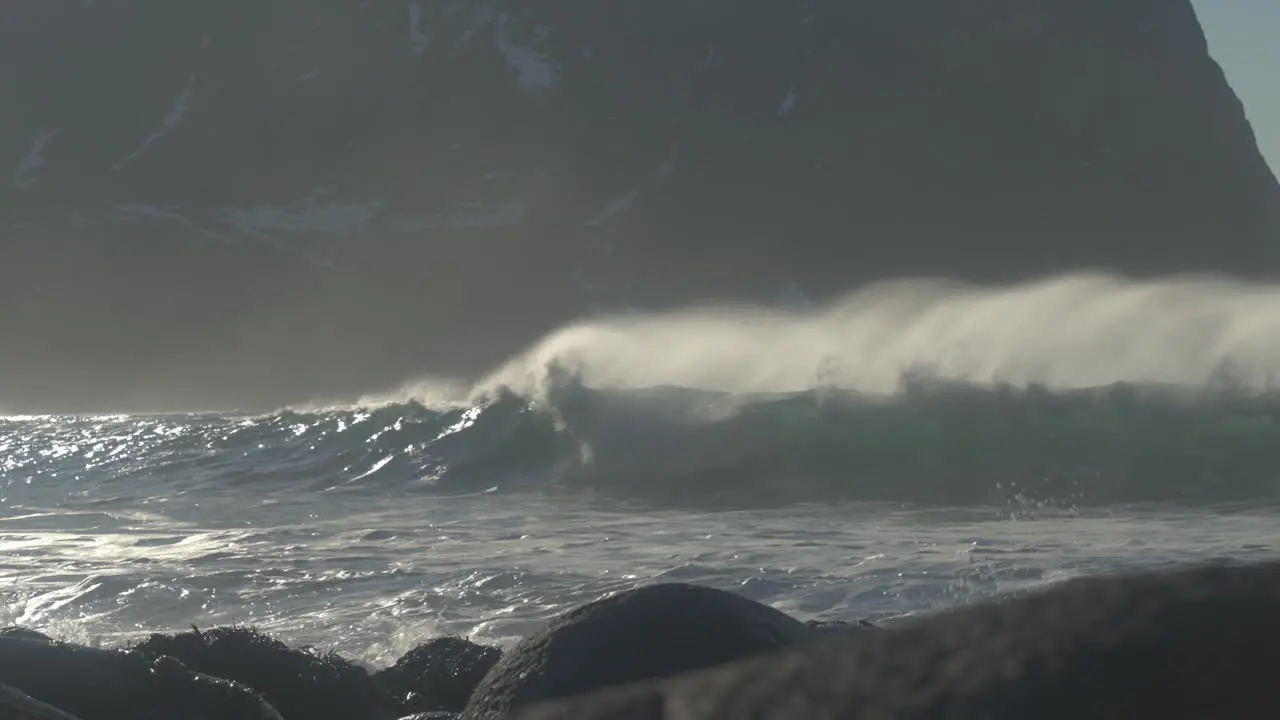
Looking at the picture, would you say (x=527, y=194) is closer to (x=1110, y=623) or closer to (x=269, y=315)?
(x=269, y=315)

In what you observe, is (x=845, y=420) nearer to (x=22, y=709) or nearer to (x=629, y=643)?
(x=629, y=643)

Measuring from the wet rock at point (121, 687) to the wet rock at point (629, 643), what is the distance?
113 centimetres

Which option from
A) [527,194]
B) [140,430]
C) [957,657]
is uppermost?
[527,194]

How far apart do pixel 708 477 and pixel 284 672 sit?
1209 centimetres

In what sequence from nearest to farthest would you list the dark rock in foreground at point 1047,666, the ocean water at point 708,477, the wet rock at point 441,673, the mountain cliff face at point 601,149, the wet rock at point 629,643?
1. the dark rock in foreground at point 1047,666
2. the wet rock at point 629,643
3. the wet rock at point 441,673
4. the ocean water at point 708,477
5. the mountain cliff face at point 601,149

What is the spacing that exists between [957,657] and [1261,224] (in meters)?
95.7

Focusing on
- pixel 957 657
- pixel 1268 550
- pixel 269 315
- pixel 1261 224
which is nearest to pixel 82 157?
pixel 269 315

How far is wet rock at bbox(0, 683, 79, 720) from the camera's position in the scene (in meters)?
3.27

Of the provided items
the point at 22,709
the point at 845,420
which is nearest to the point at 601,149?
the point at 845,420

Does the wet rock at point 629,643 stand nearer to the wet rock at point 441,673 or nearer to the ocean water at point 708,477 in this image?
the wet rock at point 441,673

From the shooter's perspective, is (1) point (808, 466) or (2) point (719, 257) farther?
(2) point (719, 257)

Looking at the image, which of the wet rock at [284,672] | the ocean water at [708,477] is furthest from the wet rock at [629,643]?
the ocean water at [708,477]

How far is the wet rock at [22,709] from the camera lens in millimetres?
3270

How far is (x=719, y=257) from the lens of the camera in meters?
79.9
